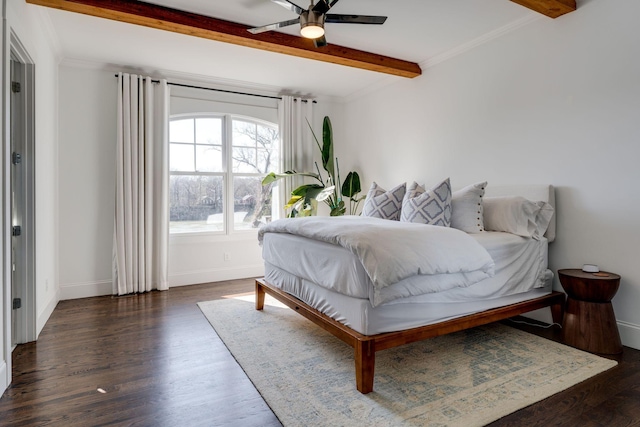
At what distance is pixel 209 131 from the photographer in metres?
4.97

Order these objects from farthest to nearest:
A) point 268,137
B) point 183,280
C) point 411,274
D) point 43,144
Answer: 1. point 268,137
2. point 183,280
3. point 43,144
4. point 411,274

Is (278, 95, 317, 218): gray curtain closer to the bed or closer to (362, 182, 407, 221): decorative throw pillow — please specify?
(362, 182, 407, 221): decorative throw pillow

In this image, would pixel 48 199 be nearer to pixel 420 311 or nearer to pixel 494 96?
pixel 420 311

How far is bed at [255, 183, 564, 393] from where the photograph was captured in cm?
209

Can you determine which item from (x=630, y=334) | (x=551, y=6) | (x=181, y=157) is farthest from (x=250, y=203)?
(x=630, y=334)

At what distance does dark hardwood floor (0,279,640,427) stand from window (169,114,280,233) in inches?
75.7

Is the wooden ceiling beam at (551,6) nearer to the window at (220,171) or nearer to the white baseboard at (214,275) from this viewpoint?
the window at (220,171)

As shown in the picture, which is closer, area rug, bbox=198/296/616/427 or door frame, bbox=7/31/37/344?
area rug, bbox=198/296/616/427

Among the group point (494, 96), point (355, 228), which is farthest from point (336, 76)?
point (355, 228)

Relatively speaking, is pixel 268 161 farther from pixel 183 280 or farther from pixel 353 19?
pixel 353 19

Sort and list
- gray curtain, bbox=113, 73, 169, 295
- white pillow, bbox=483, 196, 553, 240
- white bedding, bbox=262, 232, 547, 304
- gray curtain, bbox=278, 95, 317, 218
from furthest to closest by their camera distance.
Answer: gray curtain, bbox=278, 95, 317, 218 < gray curtain, bbox=113, 73, 169, 295 < white pillow, bbox=483, 196, 553, 240 < white bedding, bbox=262, 232, 547, 304

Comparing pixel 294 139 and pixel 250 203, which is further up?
pixel 294 139

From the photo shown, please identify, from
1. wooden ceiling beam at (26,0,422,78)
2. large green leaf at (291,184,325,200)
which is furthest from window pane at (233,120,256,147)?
wooden ceiling beam at (26,0,422,78)

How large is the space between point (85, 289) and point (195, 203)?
158 cm
